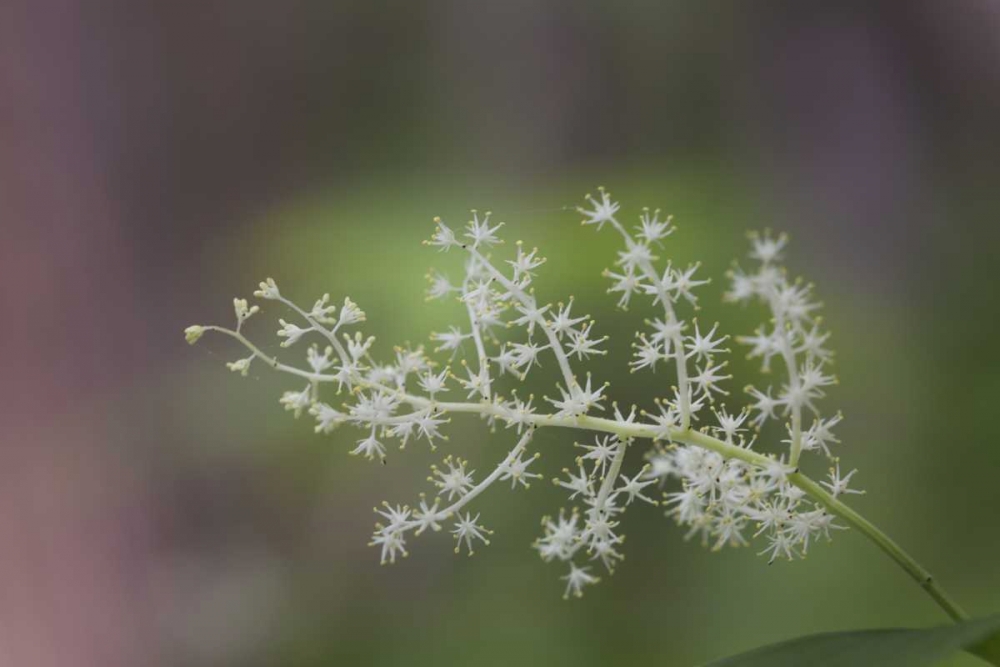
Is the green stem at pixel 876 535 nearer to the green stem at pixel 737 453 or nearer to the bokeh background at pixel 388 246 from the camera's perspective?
the green stem at pixel 737 453

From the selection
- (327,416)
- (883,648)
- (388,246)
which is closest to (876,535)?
(883,648)

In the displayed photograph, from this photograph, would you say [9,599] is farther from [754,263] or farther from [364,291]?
[754,263]

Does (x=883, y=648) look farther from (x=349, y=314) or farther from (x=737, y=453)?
(x=349, y=314)

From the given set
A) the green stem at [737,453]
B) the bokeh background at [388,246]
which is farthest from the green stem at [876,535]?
the bokeh background at [388,246]

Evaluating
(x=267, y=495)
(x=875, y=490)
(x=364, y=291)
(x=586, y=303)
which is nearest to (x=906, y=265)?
(x=875, y=490)

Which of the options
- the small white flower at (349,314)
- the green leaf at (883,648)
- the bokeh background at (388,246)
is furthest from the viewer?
the bokeh background at (388,246)

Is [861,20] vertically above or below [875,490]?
above
